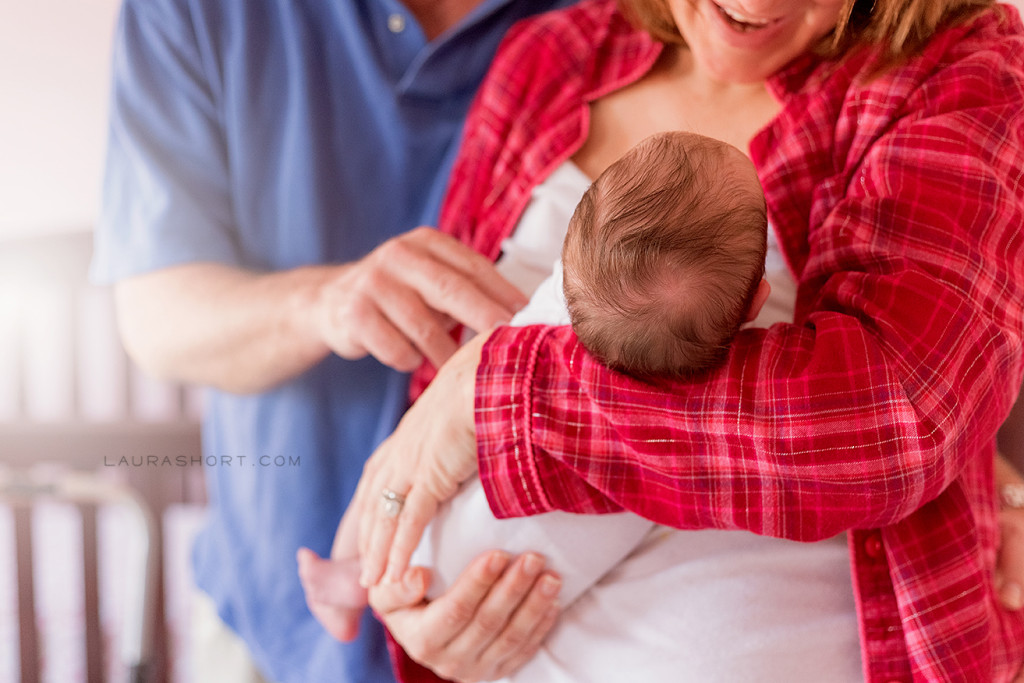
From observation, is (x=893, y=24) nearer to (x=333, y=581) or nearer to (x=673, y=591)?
(x=673, y=591)

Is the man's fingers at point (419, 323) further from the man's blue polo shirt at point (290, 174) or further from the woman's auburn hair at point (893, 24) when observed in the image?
the woman's auburn hair at point (893, 24)

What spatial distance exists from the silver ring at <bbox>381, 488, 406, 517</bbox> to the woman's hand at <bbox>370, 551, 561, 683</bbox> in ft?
0.16

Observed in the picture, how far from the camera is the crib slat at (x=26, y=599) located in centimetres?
95

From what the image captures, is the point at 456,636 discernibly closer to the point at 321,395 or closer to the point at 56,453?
the point at 321,395

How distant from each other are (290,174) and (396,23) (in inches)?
7.6

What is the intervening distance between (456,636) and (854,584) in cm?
31

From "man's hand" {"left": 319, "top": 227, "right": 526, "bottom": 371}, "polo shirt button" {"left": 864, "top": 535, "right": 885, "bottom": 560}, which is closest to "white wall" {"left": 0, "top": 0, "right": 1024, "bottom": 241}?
"man's hand" {"left": 319, "top": 227, "right": 526, "bottom": 371}

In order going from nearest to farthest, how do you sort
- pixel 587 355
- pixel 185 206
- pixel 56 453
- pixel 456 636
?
pixel 587 355
pixel 456 636
pixel 185 206
pixel 56 453

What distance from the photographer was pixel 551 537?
0.61m

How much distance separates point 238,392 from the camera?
33.5 inches

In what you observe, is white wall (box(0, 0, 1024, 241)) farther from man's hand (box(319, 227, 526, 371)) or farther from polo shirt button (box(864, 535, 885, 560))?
polo shirt button (box(864, 535, 885, 560))

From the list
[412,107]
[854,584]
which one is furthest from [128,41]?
[854,584]

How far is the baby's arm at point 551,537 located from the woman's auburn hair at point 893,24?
1.29 feet

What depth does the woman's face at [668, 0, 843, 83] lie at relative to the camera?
58 cm
